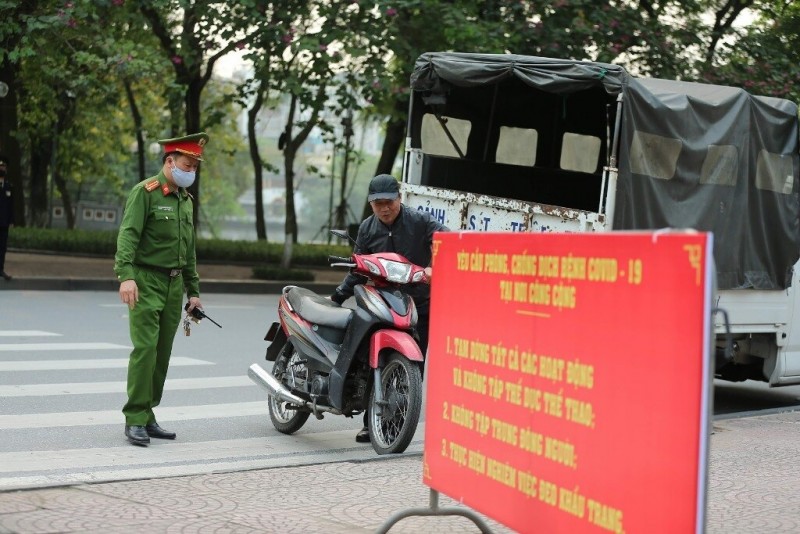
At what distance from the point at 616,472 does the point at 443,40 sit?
17817mm

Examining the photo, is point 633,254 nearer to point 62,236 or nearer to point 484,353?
point 484,353

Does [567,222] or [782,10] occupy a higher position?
[782,10]

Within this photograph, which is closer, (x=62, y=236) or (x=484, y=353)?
(x=484, y=353)

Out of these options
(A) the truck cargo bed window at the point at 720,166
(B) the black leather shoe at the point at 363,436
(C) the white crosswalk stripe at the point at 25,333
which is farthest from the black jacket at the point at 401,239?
(C) the white crosswalk stripe at the point at 25,333

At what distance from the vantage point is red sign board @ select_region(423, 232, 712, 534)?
3.62 meters

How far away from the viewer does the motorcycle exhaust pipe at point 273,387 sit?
8070mm

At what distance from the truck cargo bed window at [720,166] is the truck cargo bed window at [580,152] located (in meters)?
1.92

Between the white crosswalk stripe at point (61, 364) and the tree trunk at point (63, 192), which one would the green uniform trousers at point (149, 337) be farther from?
the tree trunk at point (63, 192)

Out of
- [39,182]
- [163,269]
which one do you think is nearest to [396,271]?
[163,269]

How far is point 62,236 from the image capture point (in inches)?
1062

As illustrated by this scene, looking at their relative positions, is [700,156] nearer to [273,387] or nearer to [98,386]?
[273,387]

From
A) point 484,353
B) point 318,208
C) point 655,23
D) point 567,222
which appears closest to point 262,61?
point 655,23

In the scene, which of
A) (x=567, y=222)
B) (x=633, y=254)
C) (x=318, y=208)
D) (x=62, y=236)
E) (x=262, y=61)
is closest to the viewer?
(x=633, y=254)

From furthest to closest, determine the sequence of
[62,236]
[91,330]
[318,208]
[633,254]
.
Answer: [318,208] → [62,236] → [91,330] → [633,254]
